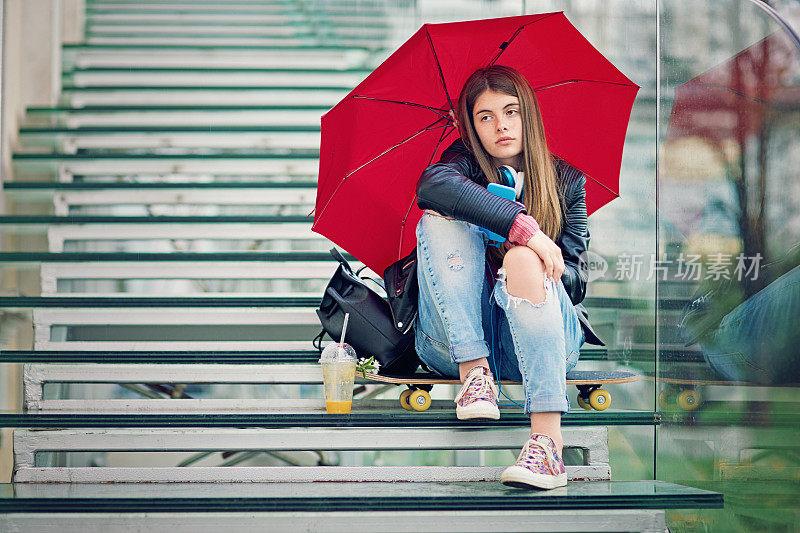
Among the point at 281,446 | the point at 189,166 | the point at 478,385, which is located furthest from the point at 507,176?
the point at 189,166

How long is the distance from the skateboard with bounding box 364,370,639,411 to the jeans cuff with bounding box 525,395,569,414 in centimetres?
25

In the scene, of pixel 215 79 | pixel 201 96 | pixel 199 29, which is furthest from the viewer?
pixel 199 29

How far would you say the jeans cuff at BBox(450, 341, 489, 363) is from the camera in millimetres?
1711

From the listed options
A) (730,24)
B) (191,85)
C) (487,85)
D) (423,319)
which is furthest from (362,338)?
Result: (191,85)

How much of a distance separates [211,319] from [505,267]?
1.20m

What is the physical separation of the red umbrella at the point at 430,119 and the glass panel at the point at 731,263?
7.2 inches

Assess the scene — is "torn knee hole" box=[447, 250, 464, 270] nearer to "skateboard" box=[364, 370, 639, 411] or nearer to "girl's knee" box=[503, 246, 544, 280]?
"girl's knee" box=[503, 246, 544, 280]

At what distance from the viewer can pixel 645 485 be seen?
A: 1.77 metres

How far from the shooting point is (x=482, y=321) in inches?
70.9

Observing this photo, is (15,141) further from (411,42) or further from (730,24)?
(730,24)

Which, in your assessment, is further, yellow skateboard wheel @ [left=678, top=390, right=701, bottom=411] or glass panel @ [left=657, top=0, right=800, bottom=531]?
yellow skateboard wheel @ [left=678, top=390, right=701, bottom=411]

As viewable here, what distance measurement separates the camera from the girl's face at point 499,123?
73.3 inches

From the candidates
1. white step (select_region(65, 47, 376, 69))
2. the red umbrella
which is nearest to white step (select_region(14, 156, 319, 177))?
white step (select_region(65, 47, 376, 69))

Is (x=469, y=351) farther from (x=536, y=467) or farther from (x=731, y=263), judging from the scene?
(x=731, y=263)
